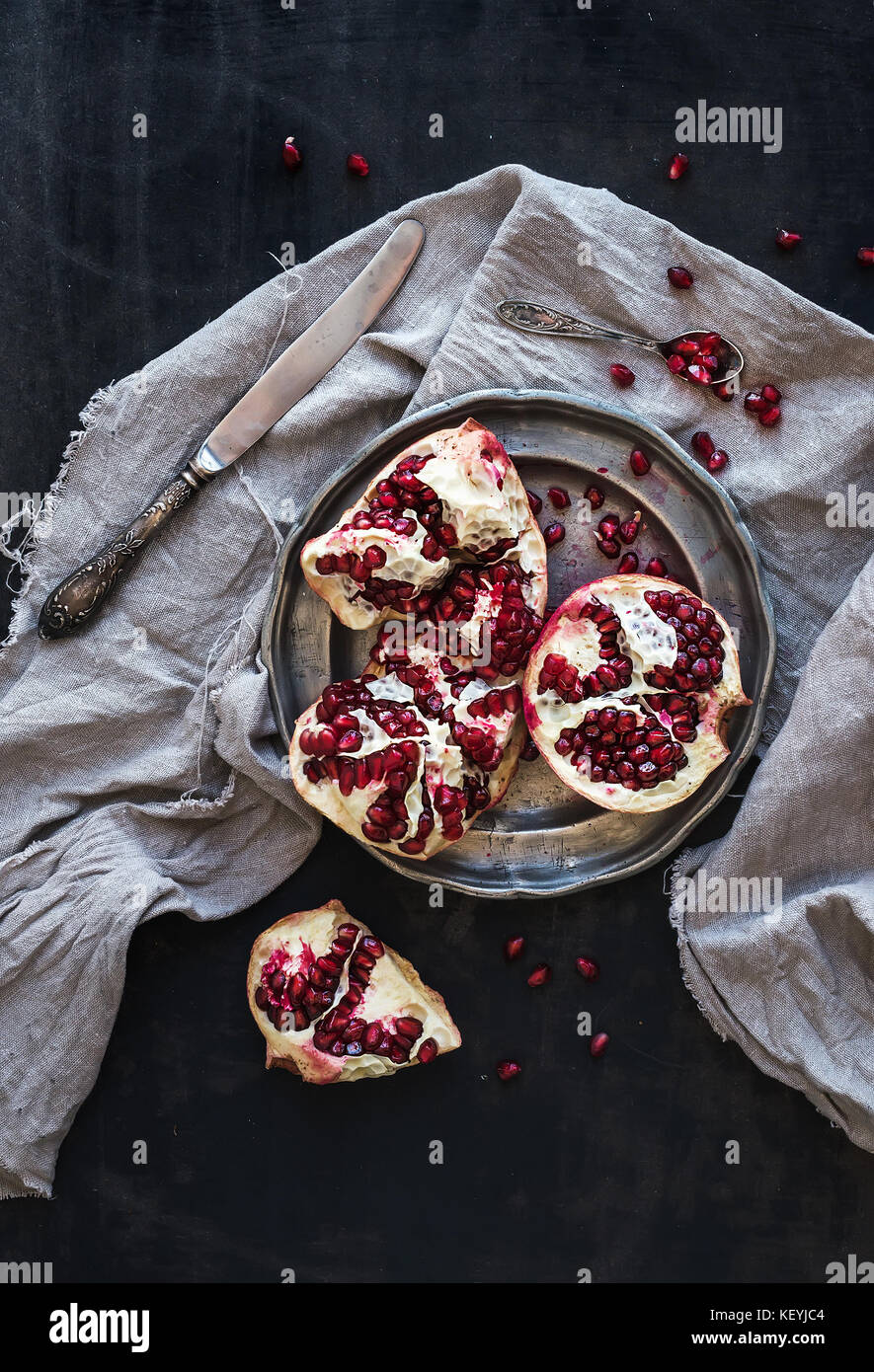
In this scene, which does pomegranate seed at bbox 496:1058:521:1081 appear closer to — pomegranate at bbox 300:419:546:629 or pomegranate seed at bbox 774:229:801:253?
→ pomegranate at bbox 300:419:546:629

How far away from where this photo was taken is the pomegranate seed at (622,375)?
2396mm

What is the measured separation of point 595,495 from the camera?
8.05ft

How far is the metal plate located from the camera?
2387 mm

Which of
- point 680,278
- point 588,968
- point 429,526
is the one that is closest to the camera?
point 429,526

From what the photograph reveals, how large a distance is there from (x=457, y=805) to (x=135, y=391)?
1.36 m

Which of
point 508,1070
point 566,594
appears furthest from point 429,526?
point 508,1070

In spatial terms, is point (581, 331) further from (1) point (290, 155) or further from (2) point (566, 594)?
(1) point (290, 155)

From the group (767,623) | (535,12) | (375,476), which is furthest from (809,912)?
(535,12)

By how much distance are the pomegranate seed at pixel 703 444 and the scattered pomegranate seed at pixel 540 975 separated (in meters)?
1.41

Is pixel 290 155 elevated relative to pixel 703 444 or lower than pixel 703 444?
elevated

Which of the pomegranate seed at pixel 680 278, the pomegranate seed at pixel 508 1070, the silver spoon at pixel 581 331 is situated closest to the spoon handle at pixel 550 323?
the silver spoon at pixel 581 331

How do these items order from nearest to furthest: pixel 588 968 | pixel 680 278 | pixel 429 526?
pixel 429 526 < pixel 680 278 < pixel 588 968

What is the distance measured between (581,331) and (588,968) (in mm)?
1667

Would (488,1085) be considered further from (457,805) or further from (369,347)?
(369,347)
